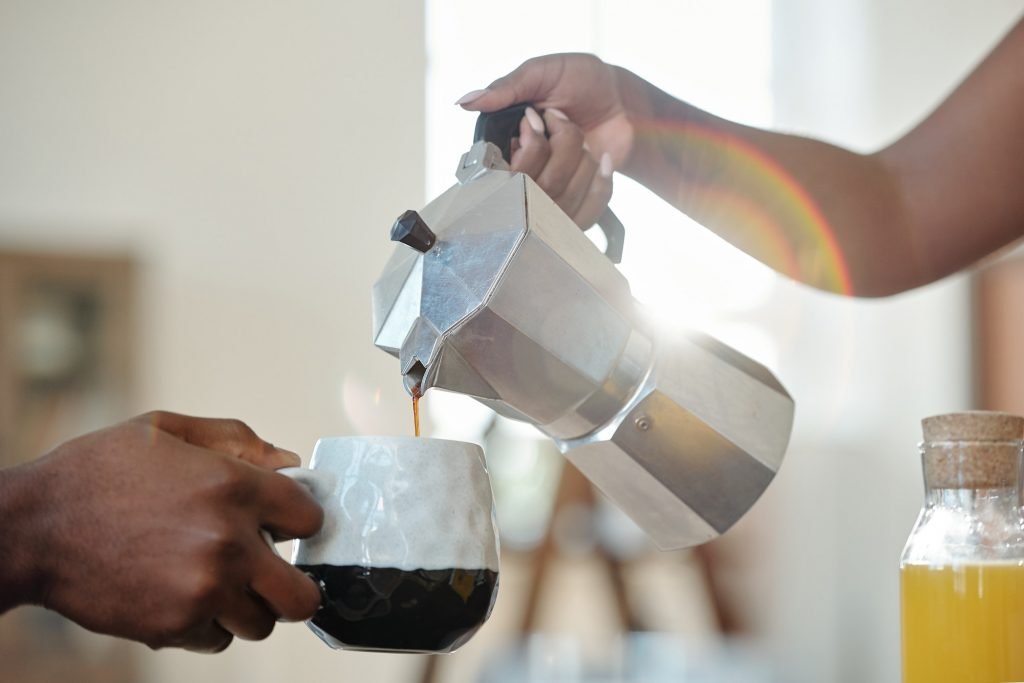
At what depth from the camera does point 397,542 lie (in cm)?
48

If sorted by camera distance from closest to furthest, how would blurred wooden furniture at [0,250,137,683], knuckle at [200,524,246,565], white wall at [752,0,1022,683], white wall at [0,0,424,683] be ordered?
1. knuckle at [200,524,246,565]
2. blurred wooden furniture at [0,250,137,683]
3. white wall at [0,0,424,683]
4. white wall at [752,0,1022,683]

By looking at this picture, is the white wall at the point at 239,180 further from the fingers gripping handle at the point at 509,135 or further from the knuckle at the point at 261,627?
the knuckle at the point at 261,627

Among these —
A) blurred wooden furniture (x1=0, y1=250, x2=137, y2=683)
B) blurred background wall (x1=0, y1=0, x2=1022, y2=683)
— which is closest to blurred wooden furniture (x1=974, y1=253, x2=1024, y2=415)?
blurred background wall (x1=0, y1=0, x2=1022, y2=683)

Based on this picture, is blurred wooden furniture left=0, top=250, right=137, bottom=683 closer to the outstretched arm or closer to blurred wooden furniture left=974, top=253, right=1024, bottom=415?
the outstretched arm

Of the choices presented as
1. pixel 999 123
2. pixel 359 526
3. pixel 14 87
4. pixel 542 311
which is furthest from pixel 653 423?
pixel 14 87

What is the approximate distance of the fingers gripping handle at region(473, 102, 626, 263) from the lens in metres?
0.70

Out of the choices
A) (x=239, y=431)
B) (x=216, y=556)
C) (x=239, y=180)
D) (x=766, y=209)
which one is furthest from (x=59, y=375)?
(x=216, y=556)

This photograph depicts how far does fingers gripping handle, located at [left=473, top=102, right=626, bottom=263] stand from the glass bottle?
268mm

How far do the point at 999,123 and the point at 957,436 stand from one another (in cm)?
47

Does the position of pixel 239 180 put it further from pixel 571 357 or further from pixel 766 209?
pixel 571 357

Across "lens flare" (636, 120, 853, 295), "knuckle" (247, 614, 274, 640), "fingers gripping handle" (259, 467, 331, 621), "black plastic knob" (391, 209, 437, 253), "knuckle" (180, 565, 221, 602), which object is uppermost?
"lens flare" (636, 120, 853, 295)

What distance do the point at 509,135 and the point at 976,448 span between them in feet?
1.18

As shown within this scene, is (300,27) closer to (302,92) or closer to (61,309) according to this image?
(302,92)

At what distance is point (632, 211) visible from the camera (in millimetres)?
2791
